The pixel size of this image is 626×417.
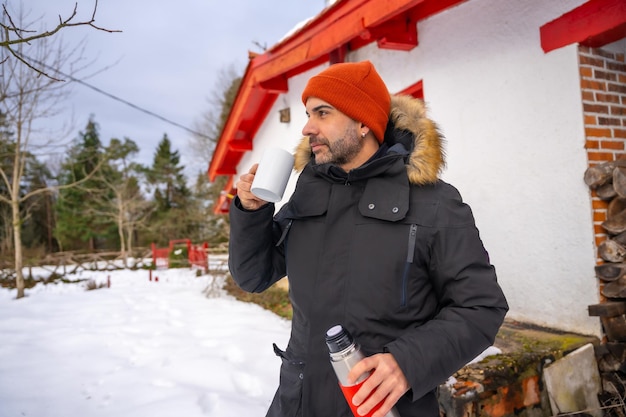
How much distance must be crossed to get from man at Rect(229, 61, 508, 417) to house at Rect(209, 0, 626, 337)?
1882mm

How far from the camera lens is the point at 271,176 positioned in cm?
146

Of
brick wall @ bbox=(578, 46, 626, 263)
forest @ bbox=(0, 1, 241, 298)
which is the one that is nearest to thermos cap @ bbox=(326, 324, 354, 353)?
brick wall @ bbox=(578, 46, 626, 263)

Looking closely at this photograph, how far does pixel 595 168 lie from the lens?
8.71 feet

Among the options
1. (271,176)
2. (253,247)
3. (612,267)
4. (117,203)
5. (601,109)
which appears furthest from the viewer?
(117,203)

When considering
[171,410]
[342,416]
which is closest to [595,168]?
[342,416]

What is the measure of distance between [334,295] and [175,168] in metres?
37.1

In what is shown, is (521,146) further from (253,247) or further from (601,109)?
(253,247)

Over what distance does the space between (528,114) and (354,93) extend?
215 cm

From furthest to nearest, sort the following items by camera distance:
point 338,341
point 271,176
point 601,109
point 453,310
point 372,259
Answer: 1. point 601,109
2. point 271,176
3. point 372,259
4. point 453,310
5. point 338,341

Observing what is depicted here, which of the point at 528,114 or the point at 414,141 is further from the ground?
the point at 528,114

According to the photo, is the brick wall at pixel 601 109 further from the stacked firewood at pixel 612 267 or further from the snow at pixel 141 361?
the snow at pixel 141 361

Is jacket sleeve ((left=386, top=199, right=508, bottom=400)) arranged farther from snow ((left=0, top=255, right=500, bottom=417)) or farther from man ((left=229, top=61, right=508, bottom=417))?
snow ((left=0, top=255, right=500, bottom=417))

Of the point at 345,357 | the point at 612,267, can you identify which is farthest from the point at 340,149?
the point at 612,267

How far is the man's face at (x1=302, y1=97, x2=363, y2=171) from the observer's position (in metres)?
1.59
